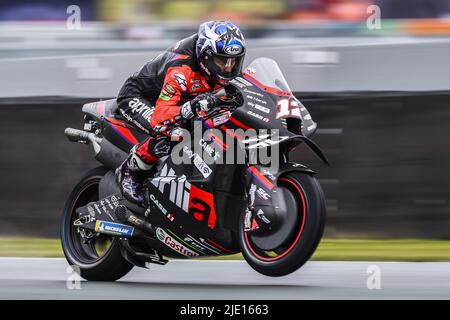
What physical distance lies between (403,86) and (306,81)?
804mm

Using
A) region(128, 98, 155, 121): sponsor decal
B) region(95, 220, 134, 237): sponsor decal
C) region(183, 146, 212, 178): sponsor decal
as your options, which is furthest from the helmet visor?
region(95, 220, 134, 237): sponsor decal

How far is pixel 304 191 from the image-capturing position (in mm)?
5305

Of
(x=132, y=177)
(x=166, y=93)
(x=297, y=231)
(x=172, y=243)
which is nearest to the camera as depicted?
(x=297, y=231)

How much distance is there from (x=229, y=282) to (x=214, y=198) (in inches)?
24.3

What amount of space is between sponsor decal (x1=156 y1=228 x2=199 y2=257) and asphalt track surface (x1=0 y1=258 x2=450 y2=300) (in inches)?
8.0

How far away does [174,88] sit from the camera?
5883 millimetres

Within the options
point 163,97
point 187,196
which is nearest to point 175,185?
point 187,196

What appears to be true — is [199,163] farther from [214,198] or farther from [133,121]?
[133,121]

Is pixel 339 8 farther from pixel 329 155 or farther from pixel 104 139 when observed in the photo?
pixel 104 139

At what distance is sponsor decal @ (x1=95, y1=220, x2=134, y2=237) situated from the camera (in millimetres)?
Result: 6242

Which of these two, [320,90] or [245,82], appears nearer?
[245,82]

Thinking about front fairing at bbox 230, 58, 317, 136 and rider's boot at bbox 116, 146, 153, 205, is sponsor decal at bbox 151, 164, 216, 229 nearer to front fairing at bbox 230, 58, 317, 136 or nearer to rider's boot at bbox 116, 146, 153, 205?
rider's boot at bbox 116, 146, 153, 205

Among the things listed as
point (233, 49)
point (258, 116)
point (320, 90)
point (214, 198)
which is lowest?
point (214, 198)

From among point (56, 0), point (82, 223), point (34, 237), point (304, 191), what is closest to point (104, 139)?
point (82, 223)
